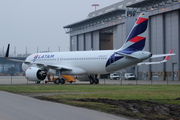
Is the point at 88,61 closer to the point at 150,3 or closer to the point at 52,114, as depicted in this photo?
the point at 52,114

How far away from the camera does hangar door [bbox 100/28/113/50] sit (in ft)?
278

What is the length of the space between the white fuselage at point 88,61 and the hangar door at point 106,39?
39365 mm

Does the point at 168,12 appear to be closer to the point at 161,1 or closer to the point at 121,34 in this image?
the point at 161,1

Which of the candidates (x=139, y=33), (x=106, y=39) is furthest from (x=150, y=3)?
(x=139, y=33)

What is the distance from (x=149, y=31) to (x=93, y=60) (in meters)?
27.8

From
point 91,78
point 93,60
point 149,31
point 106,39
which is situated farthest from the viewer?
point 106,39

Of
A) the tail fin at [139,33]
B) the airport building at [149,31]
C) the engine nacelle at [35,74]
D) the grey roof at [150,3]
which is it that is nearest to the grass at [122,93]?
the tail fin at [139,33]

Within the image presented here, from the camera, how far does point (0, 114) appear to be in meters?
13.7

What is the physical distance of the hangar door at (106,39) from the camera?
84.9 metres

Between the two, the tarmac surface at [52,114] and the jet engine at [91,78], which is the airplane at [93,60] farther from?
the tarmac surface at [52,114]

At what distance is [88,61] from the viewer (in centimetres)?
4050

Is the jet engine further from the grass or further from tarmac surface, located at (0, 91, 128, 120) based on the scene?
tarmac surface, located at (0, 91, 128, 120)

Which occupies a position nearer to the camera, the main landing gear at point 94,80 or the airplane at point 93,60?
the airplane at point 93,60

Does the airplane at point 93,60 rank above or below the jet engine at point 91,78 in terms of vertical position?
above
